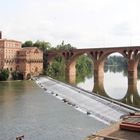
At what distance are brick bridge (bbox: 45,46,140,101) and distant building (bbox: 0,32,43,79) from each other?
10.7 metres

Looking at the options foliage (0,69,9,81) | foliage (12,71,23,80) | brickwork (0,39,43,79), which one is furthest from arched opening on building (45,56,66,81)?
foliage (0,69,9,81)

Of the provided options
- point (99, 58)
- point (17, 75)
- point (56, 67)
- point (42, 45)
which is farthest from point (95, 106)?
point (42, 45)

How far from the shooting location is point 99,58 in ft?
322

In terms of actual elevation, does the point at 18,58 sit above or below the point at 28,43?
below

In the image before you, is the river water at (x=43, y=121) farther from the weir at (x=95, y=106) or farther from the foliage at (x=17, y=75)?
the foliage at (x=17, y=75)

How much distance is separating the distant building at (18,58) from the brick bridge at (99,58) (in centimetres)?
1066

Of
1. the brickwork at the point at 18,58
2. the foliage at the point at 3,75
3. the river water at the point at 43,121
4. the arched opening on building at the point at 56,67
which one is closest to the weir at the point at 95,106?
the river water at the point at 43,121

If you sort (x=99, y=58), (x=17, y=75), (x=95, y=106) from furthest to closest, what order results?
(x=99, y=58)
(x=17, y=75)
(x=95, y=106)

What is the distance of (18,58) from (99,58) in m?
24.8

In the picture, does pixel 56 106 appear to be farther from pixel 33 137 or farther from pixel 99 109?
pixel 33 137

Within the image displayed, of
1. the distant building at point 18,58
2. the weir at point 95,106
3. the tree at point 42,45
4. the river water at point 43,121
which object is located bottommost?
the river water at point 43,121

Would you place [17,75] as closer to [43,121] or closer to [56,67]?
[56,67]

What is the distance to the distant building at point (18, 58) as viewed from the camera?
9269cm

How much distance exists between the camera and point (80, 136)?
97.3 feet
